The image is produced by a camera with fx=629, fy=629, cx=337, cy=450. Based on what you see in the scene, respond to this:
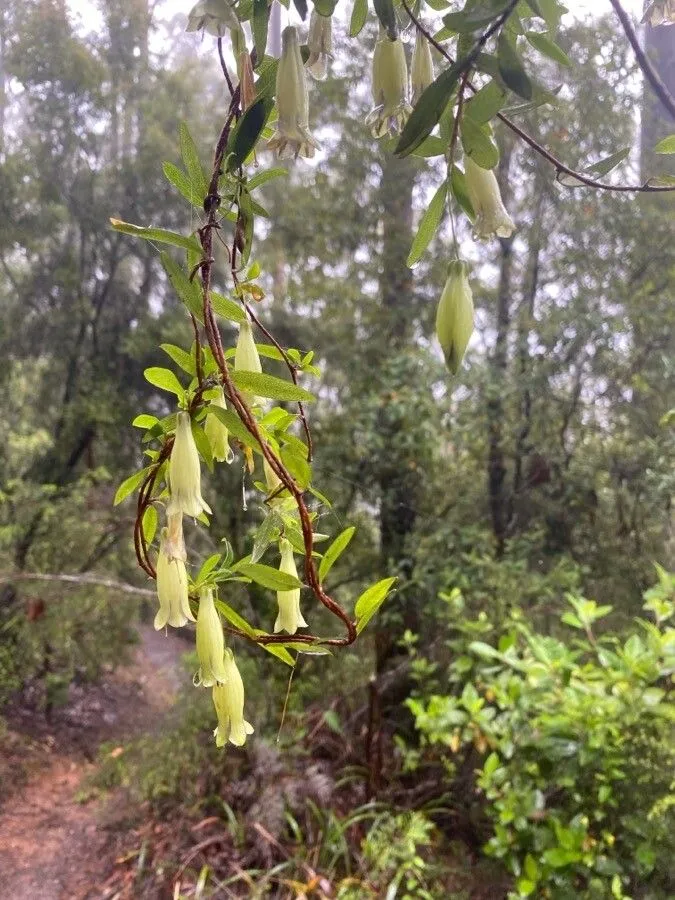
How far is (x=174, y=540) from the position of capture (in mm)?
261

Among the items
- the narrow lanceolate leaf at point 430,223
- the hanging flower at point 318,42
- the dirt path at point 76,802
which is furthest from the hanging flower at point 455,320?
the dirt path at point 76,802

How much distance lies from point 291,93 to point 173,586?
0.70 ft

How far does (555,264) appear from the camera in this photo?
1775mm

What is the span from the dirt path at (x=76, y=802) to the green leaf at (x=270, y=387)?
1655 millimetres

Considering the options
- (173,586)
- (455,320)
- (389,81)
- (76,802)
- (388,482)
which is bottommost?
(76,802)

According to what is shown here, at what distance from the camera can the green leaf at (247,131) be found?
0.79 feet

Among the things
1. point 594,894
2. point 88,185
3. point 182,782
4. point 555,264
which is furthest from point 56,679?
point 555,264

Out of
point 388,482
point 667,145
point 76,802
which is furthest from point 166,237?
point 76,802

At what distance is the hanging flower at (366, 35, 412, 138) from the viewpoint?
27 cm

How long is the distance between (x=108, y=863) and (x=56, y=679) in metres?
1.05

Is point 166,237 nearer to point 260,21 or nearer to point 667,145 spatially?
point 260,21

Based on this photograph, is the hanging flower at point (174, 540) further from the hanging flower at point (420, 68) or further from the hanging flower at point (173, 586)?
the hanging flower at point (420, 68)

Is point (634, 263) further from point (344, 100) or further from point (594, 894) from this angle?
point (594, 894)

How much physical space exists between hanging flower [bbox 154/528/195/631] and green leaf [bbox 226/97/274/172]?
154 mm
